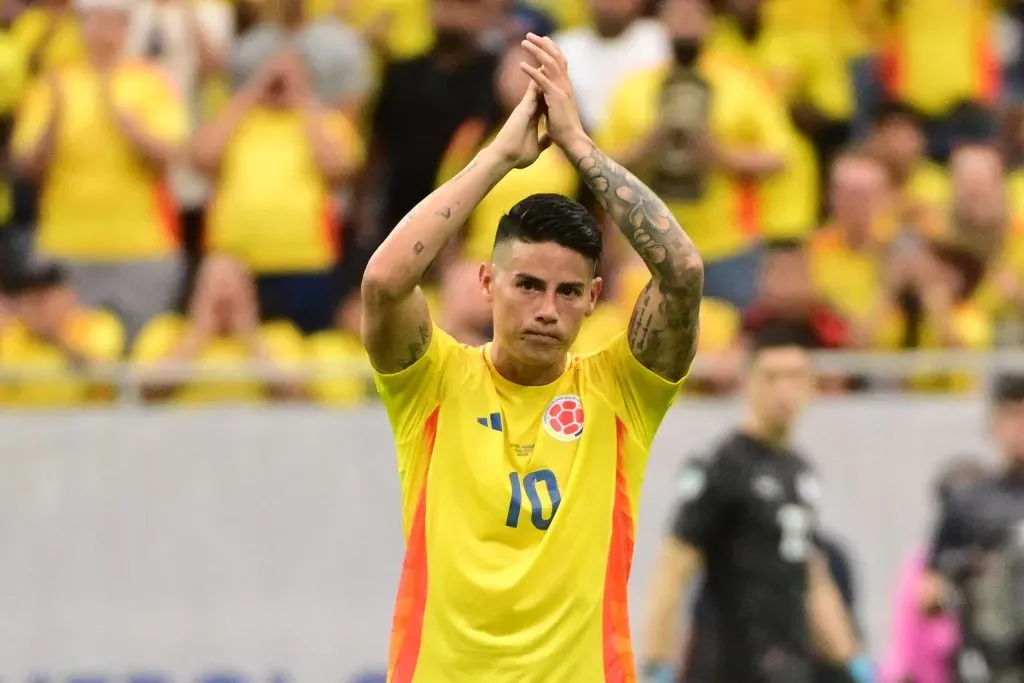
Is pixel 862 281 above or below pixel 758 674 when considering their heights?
above

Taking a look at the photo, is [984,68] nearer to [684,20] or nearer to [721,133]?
[721,133]

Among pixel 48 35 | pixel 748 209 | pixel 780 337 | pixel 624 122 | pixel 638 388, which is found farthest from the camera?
pixel 48 35

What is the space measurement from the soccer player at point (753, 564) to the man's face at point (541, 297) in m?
3.71

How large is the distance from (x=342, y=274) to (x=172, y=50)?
6.03 feet

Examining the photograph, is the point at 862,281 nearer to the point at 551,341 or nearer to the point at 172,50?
the point at 172,50

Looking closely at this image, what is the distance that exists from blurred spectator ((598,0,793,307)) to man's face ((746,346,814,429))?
191 cm

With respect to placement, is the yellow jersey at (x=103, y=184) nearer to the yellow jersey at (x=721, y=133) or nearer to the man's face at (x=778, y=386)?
the yellow jersey at (x=721, y=133)

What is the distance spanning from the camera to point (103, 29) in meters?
11.8

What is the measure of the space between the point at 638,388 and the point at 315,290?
607cm

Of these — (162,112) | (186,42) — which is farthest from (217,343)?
(186,42)

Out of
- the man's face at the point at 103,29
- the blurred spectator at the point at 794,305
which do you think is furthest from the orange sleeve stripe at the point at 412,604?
the man's face at the point at 103,29

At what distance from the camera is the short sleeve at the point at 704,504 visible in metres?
9.22

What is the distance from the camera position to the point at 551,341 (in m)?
5.58

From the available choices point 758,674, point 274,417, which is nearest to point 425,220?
point 758,674
